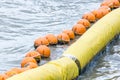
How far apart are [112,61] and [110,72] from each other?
0.69 m

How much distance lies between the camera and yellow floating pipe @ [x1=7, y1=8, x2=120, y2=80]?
7.08 meters

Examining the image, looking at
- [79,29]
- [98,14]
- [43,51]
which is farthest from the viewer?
[98,14]

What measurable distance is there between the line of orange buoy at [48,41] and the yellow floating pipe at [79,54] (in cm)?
75

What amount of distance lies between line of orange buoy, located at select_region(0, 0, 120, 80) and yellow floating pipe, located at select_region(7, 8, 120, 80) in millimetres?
748

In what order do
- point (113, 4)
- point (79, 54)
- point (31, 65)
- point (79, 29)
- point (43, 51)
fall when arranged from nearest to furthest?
1. point (31, 65)
2. point (79, 54)
3. point (43, 51)
4. point (79, 29)
5. point (113, 4)

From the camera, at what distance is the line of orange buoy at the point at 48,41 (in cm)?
814

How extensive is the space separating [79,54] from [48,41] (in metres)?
1.75

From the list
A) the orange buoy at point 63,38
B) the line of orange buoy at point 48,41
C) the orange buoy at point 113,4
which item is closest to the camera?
the line of orange buoy at point 48,41

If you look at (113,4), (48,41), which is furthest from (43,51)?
(113,4)

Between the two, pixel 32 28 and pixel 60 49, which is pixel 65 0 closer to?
pixel 32 28

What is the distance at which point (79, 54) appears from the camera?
27.6ft

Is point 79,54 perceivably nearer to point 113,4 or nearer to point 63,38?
point 63,38

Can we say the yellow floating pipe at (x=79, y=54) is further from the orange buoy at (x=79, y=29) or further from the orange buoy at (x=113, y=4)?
the orange buoy at (x=113, y=4)

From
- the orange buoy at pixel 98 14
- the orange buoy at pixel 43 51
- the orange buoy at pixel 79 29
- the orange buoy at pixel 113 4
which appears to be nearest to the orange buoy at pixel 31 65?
the orange buoy at pixel 43 51
